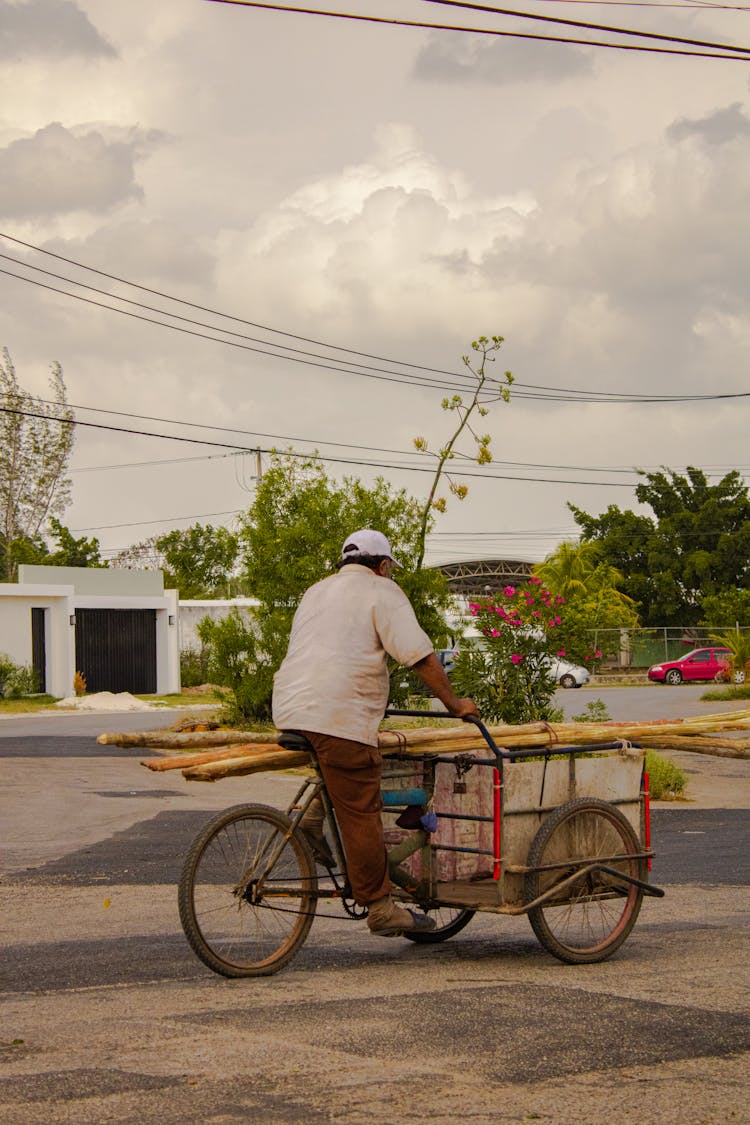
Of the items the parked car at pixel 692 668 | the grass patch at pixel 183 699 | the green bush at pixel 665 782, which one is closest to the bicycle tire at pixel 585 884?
the green bush at pixel 665 782

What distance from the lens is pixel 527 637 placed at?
56.5 feet

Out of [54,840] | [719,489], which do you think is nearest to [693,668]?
[719,489]

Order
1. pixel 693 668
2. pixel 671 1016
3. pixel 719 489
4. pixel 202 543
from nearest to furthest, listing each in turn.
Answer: pixel 671 1016 → pixel 693 668 → pixel 719 489 → pixel 202 543

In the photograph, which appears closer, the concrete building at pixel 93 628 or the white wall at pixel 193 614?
the concrete building at pixel 93 628

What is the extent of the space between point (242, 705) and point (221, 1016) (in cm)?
2050

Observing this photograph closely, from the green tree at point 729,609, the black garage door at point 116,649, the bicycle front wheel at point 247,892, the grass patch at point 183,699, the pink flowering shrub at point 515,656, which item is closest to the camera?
the bicycle front wheel at point 247,892

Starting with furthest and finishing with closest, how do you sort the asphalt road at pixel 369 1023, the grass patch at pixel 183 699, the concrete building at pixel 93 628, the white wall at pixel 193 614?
the white wall at pixel 193 614 → the concrete building at pixel 93 628 → the grass patch at pixel 183 699 → the asphalt road at pixel 369 1023

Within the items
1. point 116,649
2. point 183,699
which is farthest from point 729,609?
point 183,699

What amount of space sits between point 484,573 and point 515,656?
221 feet

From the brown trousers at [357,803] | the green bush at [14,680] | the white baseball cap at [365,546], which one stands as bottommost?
the green bush at [14,680]

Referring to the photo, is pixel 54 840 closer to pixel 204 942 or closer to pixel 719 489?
pixel 204 942

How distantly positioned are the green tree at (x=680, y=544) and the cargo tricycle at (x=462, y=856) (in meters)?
62.0

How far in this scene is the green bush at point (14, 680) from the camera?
40500mm

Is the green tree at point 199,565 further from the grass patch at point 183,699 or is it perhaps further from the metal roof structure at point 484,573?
the grass patch at point 183,699
